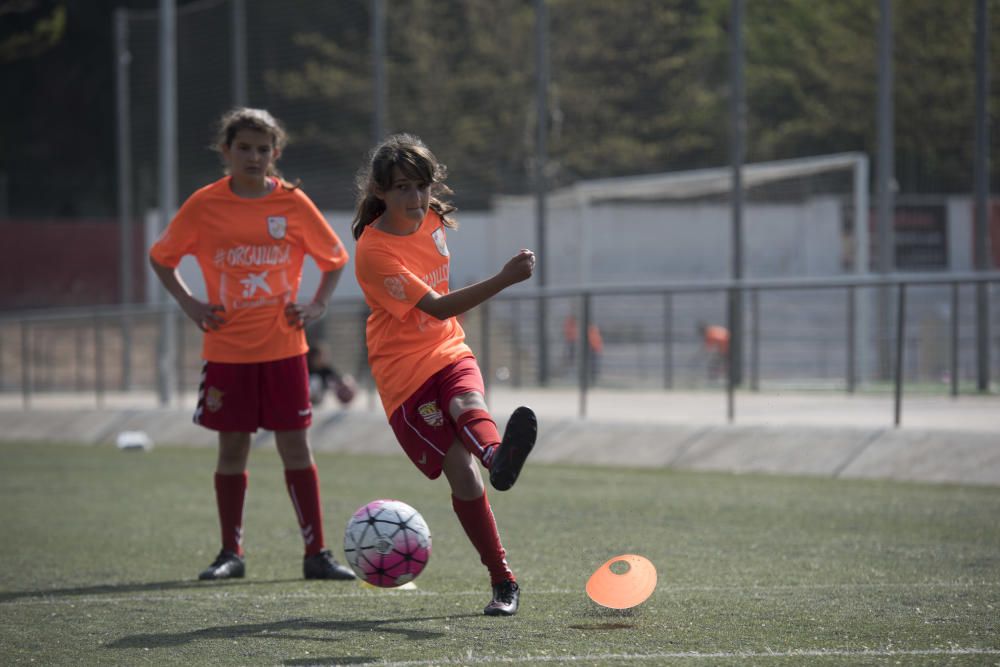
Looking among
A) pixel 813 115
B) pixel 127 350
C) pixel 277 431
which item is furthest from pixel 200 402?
pixel 813 115

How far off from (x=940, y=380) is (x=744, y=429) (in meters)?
1.77

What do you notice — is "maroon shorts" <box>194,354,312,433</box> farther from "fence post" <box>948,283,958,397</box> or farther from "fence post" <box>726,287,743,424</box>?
"fence post" <box>948,283,958,397</box>

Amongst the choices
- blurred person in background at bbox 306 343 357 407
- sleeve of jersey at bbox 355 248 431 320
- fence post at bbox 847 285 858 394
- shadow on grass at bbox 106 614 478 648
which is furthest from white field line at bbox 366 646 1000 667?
blurred person in background at bbox 306 343 357 407

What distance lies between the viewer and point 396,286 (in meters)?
5.38

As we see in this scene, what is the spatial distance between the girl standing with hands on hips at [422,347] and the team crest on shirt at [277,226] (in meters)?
1.17

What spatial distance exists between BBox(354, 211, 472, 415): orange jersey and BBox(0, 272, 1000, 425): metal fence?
623 centimetres

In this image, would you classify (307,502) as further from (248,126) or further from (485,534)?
(248,126)

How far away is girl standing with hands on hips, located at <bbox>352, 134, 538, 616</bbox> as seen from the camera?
17.5 feet

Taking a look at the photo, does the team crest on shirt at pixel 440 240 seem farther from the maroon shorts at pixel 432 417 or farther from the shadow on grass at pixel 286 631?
the shadow on grass at pixel 286 631

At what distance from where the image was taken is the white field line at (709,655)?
441 centimetres

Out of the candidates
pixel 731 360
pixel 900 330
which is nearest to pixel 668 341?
pixel 731 360

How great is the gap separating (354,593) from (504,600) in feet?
3.18

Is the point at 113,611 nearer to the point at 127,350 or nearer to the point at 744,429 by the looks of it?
the point at 744,429

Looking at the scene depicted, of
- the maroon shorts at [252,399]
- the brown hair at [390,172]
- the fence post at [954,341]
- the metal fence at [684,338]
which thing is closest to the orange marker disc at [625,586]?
the brown hair at [390,172]
